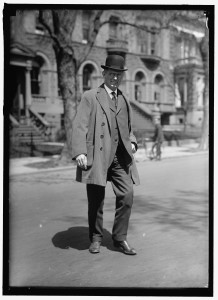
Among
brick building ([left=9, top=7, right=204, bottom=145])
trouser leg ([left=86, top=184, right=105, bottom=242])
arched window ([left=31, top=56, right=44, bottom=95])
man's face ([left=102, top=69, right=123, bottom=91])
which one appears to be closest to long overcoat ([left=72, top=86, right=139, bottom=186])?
man's face ([left=102, top=69, right=123, bottom=91])

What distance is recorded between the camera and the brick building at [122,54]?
220 inches

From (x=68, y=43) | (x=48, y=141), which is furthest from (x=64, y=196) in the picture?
(x=48, y=141)

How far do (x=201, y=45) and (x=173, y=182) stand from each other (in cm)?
363

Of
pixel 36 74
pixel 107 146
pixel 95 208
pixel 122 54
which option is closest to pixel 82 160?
pixel 107 146

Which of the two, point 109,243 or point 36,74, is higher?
point 36,74

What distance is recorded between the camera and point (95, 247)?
4.27m

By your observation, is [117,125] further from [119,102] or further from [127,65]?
[127,65]

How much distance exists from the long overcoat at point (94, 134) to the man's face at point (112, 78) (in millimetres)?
103

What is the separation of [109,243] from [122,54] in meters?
2.93

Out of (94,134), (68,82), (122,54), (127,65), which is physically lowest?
(94,134)

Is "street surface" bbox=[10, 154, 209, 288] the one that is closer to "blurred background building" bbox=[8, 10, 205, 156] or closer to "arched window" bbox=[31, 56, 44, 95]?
"blurred background building" bbox=[8, 10, 205, 156]

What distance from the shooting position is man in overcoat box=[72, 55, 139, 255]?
3977 mm

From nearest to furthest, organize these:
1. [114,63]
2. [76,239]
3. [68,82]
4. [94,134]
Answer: [114,63], [94,134], [76,239], [68,82]

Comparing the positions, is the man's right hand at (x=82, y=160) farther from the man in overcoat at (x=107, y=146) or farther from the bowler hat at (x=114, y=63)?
the bowler hat at (x=114, y=63)
